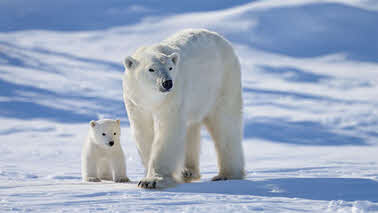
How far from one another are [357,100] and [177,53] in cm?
1200

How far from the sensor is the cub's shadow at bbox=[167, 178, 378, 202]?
4.91 m

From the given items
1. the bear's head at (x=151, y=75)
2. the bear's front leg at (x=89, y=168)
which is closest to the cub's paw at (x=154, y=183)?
the bear's head at (x=151, y=75)

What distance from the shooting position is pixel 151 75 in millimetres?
4977

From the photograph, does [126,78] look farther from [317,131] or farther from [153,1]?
[153,1]

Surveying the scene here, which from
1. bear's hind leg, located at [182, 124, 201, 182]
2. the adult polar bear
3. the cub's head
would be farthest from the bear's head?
bear's hind leg, located at [182, 124, 201, 182]

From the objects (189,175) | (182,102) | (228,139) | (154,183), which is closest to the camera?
(154,183)

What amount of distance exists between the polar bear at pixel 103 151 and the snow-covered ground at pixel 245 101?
26 centimetres

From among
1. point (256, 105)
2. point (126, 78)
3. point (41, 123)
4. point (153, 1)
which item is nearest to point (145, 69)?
point (126, 78)

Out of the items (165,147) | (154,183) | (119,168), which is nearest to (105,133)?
(119,168)

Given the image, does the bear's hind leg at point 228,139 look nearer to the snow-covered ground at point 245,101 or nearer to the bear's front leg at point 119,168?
the snow-covered ground at point 245,101

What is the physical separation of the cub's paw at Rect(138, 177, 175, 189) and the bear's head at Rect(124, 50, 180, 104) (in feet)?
2.28

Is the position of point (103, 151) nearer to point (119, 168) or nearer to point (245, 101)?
point (119, 168)

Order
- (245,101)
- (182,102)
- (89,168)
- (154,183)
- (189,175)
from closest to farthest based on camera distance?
(154,183) < (182,102) < (89,168) < (189,175) < (245,101)

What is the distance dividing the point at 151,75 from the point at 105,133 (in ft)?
4.79
